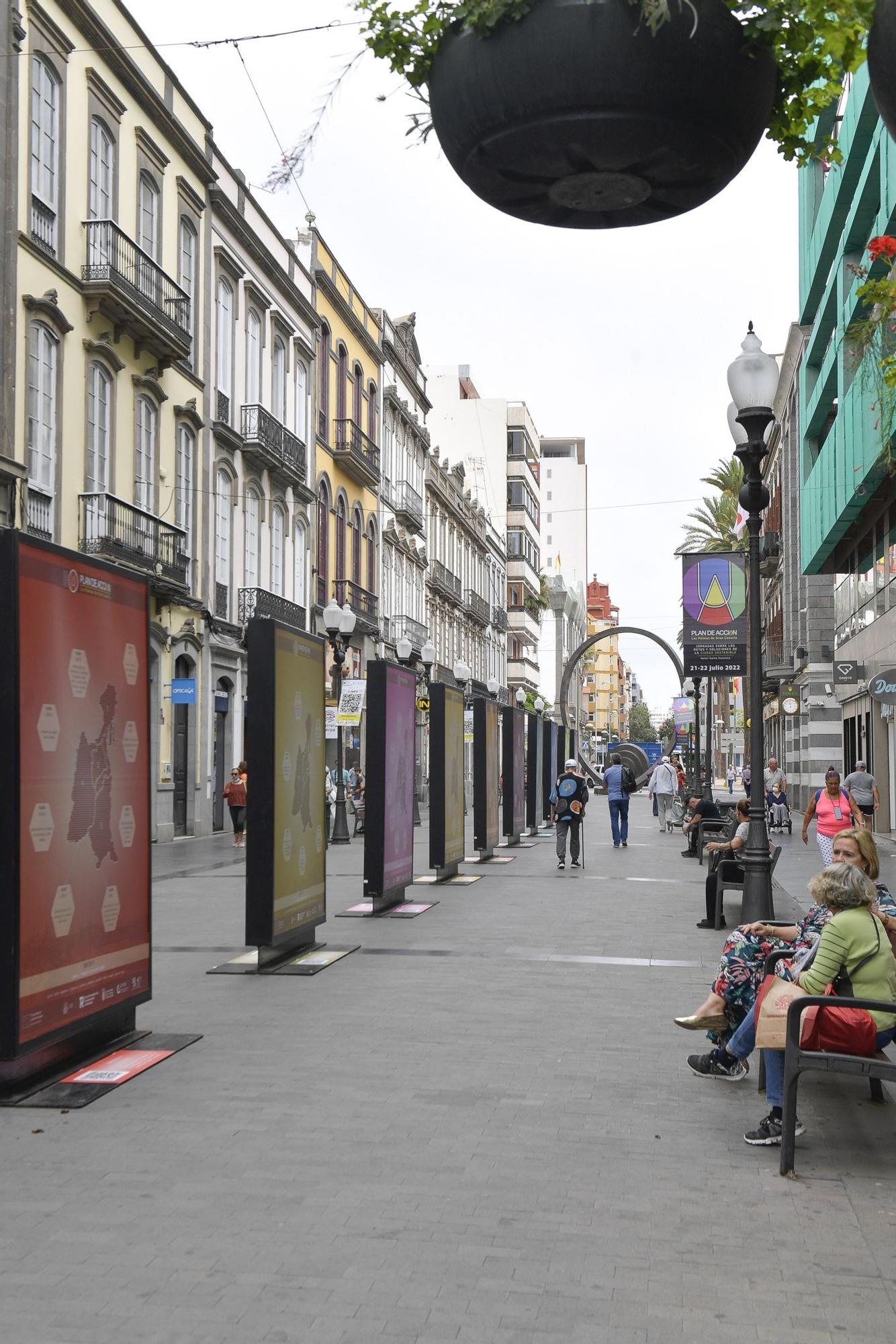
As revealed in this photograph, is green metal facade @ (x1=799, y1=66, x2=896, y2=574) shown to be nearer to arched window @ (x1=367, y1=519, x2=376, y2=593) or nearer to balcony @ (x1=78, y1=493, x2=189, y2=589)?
balcony @ (x1=78, y1=493, x2=189, y2=589)

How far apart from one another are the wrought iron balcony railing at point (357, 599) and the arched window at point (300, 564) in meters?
2.74

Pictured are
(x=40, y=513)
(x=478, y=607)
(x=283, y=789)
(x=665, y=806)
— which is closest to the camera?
(x=283, y=789)

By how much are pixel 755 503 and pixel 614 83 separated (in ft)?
33.6

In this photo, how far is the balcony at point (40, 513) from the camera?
2278 centimetres

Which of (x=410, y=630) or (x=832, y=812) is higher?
(x=410, y=630)

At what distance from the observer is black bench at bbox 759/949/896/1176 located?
18.3 feet

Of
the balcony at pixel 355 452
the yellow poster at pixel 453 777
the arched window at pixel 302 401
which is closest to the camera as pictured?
the yellow poster at pixel 453 777

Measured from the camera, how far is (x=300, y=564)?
40062 mm

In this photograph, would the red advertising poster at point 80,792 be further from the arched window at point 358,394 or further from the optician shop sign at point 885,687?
the arched window at point 358,394

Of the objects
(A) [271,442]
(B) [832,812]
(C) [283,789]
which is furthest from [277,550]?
(C) [283,789]

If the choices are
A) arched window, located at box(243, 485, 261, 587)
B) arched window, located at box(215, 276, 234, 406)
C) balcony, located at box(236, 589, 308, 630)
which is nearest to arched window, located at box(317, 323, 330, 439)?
arched window, located at box(243, 485, 261, 587)

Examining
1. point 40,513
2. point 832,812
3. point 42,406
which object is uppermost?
point 42,406

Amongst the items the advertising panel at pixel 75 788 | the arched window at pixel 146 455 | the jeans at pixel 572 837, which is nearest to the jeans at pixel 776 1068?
the advertising panel at pixel 75 788

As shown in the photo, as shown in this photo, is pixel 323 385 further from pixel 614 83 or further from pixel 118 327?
pixel 614 83
